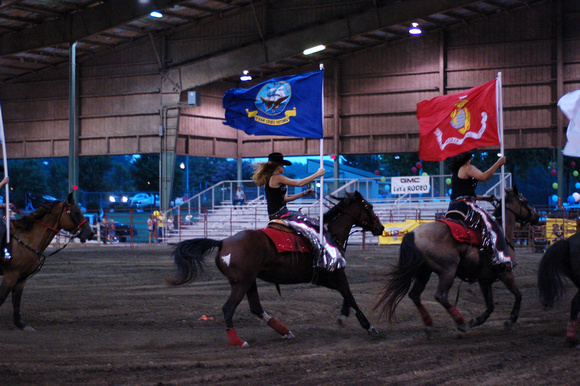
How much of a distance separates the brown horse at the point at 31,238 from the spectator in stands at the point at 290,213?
2.82 m

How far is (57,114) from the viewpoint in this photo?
119 ft

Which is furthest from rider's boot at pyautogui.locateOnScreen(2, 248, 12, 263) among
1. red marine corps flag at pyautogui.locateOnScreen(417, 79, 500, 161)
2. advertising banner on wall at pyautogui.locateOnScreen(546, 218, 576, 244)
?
advertising banner on wall at pyautogui.locateOnScreen(546, 218, 576, 244)

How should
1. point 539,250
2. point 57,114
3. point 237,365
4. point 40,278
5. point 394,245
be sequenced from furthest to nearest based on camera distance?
point 57,114
point 394,245
point 539,250
point 40,278
point 237,365

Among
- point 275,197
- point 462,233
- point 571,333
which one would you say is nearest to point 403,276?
point 462,233

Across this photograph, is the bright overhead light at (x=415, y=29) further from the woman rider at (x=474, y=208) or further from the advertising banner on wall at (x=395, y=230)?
the woman rider at (x=474, y=208)

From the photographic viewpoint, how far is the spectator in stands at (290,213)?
768 centimetres

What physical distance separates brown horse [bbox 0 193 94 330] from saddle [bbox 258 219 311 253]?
9.76 ft

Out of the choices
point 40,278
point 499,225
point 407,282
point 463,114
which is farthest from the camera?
point 40,278

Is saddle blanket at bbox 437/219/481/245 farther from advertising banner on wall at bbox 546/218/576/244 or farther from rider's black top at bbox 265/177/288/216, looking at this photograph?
advertising banner on wall at bbox 546/218/576/244

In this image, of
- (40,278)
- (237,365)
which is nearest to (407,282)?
(237,365)

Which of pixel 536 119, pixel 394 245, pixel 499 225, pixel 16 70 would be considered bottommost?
pixel 394 245

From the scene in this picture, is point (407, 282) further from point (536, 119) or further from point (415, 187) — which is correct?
point (536, 119)

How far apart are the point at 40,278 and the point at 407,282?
395 inches

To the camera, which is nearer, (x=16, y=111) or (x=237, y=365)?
(x=237, y=365)
